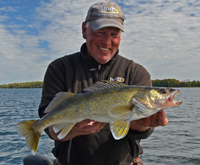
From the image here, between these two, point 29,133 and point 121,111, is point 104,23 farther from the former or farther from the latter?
point 29,133

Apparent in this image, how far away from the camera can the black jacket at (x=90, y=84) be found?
339 cm

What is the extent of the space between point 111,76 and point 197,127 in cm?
1342

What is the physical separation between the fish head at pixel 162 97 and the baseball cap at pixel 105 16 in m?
1.32

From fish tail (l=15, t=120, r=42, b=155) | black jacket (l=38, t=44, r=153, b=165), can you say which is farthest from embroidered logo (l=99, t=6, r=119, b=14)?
fish tail (l=15, t=120, r=42, b=155)

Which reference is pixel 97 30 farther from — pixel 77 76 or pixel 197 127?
pixel 197 127

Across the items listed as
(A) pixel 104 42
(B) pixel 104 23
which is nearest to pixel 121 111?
(A) pixel 104 42

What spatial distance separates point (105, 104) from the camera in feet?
9.34

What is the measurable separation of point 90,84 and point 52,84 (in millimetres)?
656

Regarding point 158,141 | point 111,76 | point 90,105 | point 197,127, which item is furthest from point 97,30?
point 197,127

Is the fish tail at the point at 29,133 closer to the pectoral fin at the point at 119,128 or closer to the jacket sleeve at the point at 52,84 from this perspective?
the jacket sleeve at the point at 52,84

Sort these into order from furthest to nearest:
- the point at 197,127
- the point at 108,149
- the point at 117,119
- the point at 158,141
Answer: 1. the point at 197,127
2. the point at 158,141
3. the point at 108,149
4. the point at 117,119

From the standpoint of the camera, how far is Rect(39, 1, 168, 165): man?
339cm

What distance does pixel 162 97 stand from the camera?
2865 mm

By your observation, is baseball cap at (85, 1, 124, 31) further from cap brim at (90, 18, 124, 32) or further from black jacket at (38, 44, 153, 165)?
black jacket at (38, 44, 153, 165)
